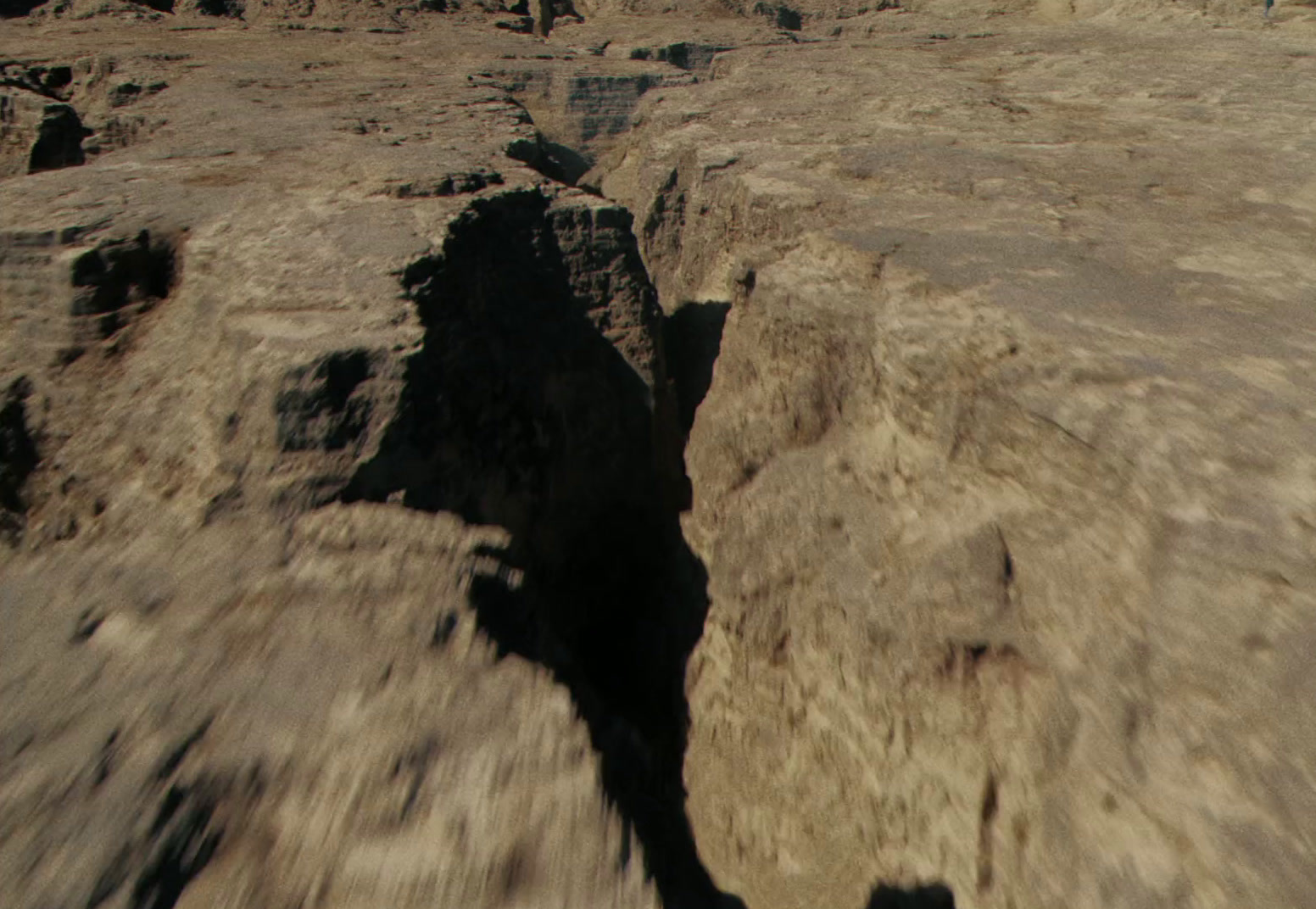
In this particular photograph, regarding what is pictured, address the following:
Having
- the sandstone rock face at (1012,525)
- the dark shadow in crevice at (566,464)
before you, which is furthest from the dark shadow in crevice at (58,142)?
the sandstone rock face at (1012,525)

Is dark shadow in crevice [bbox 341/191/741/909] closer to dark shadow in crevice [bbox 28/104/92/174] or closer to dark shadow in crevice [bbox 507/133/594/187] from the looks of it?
dark shadow in crevice [bbox 507/133/594/187]

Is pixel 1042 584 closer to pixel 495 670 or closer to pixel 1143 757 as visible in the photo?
pixel 1143 757

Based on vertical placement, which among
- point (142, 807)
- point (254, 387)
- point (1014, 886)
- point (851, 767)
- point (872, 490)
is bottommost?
point (851, 767)

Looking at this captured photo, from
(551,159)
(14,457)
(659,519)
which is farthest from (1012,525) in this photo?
(551,159)

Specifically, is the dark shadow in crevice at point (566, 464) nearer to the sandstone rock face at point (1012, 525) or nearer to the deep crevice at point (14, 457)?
the sandstone rock face at point (1012, 525)

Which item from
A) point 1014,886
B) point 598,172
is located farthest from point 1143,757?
point 598,172

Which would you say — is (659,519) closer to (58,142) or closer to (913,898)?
(913,898)
